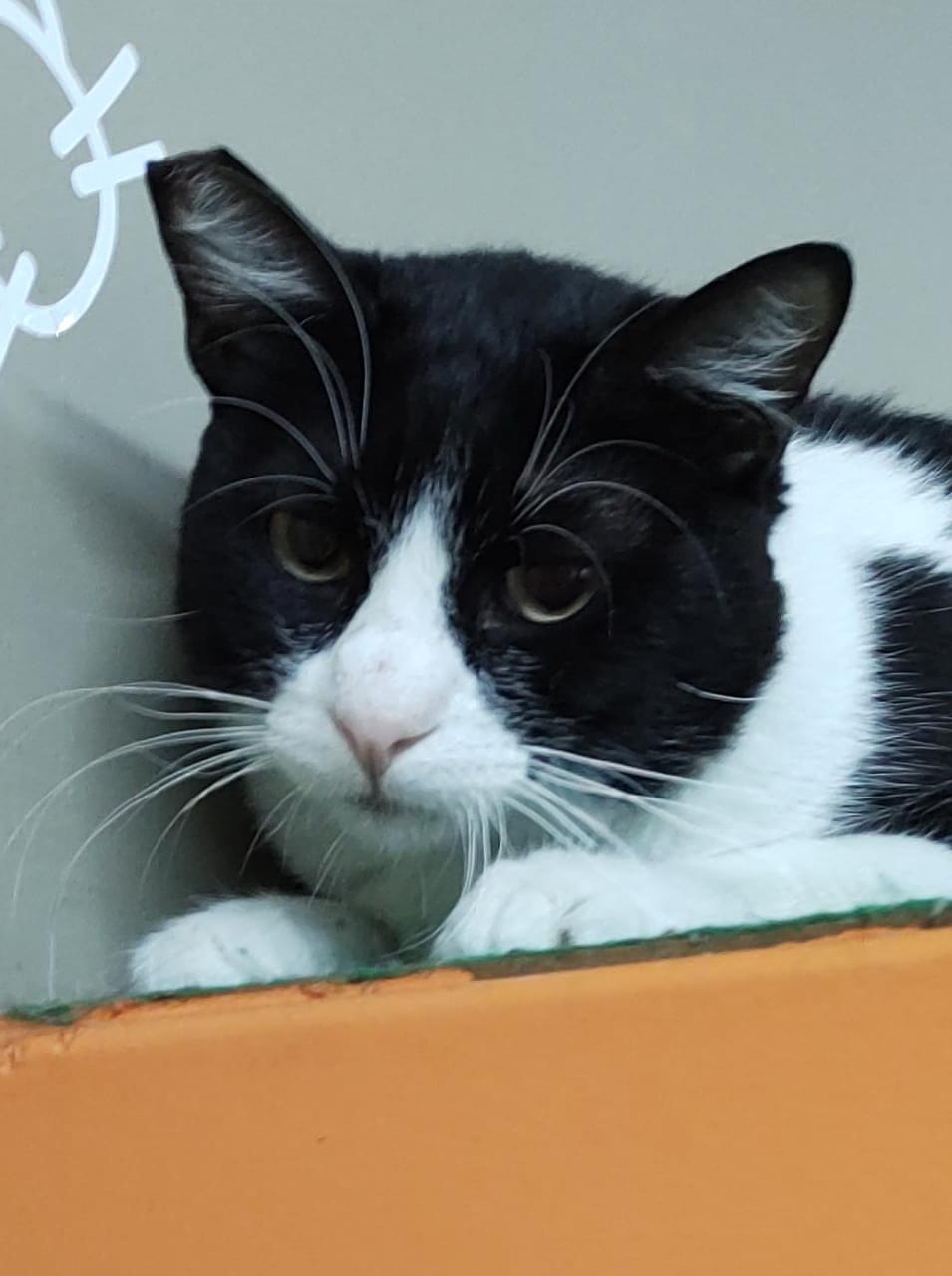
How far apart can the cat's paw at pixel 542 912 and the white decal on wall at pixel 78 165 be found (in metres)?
0.41

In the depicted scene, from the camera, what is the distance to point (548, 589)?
0.79m

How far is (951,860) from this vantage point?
0.83m

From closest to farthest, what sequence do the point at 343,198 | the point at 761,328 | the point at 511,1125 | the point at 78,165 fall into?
the point at 511,1125, the point at 761,328, the point at 78,165, the point at 343,198

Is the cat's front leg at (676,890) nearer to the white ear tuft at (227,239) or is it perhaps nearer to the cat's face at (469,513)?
the cat's face at (469,513)

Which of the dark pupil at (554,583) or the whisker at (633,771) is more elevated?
the dark pupil at (554,583)

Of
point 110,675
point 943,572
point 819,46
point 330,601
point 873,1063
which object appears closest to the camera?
point 873,1063

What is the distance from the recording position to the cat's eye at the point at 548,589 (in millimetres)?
791

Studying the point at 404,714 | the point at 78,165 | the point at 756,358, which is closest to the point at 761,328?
the point at 756,358

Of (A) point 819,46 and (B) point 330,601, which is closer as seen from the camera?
(B) point 330,601

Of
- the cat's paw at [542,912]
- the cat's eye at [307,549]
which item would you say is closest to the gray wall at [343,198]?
the cat's eye at [307,549]

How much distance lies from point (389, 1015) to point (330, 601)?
332 mm

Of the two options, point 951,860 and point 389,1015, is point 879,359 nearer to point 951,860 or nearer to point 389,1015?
point 951,860

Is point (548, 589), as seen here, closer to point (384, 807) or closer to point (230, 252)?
point (384, 807)

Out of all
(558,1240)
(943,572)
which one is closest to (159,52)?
(943,572)
